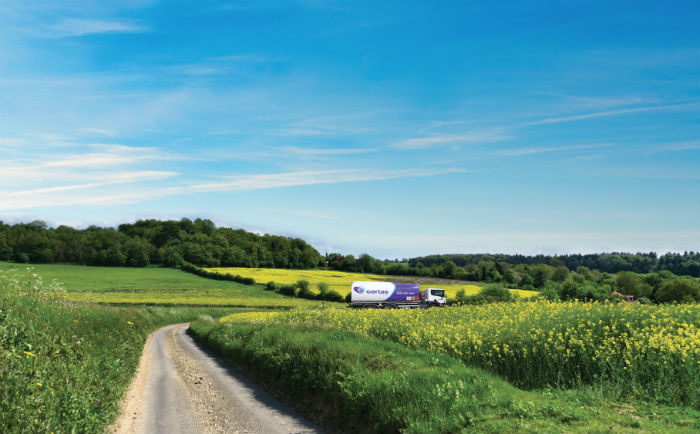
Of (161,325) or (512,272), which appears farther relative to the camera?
(512,272)

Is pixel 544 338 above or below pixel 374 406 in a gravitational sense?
above

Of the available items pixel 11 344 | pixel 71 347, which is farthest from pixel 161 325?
pixel 11 344

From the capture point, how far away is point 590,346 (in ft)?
43.9

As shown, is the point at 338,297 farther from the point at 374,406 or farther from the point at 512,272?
the point at 374,406

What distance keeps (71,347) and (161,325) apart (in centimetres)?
4931

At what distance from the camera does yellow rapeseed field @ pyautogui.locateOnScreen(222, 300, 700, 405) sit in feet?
36.5

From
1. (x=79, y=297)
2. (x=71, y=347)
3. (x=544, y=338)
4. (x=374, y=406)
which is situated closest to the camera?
(x=374, y=406)

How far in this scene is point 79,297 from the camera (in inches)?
1603

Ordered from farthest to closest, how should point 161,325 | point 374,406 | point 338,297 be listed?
point 338,297
point 161,325
point 374,406

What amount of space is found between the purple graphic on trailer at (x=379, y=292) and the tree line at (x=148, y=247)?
82643 millimetres

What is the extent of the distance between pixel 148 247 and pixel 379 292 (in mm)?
99714

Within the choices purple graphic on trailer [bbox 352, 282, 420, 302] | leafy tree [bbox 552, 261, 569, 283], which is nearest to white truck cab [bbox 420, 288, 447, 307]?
purple graphic on trailer [bbox 352, 282, 420, 302]

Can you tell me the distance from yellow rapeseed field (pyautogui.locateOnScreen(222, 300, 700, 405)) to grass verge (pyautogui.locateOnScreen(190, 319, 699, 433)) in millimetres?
1677

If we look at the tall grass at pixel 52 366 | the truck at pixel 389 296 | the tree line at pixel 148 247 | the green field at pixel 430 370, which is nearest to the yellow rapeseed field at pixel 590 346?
the green field at pixel 430 370
